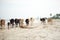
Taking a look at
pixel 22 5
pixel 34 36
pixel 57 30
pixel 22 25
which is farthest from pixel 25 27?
pixel 57 30

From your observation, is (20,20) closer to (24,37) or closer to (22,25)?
(22,25)

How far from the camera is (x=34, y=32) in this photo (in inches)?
89.5

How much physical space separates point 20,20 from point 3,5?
0.39 m

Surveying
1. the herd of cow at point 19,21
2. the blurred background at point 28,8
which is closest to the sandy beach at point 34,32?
the herd of cow at point 19,21

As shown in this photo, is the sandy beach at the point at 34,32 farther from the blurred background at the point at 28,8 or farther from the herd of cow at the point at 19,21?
the blurred background at the point at 28,8

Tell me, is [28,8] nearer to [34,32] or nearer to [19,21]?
[19,21]

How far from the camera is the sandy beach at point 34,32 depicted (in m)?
2.22

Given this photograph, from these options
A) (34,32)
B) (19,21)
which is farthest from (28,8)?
(34,32)

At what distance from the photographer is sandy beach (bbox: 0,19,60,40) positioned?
7.29 ft

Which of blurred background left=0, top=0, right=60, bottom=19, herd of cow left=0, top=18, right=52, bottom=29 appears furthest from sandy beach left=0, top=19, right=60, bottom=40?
blurred background left=0, top=0, right=60, bottom=19

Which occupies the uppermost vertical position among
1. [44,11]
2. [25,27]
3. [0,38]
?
[44,11]

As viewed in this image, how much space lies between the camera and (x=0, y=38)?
225 centimetres

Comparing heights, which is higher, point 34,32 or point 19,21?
point 19,21

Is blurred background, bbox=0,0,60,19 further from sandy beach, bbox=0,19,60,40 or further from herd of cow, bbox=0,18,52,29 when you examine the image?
sandy beach, bbox=0,19,60,40
